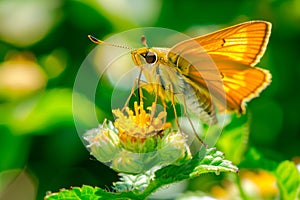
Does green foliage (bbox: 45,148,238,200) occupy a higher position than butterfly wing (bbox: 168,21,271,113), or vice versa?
butterfly wing (bbox: 168,21,271,113)

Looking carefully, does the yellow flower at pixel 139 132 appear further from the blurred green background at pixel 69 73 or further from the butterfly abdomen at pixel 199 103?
the blurred green background at pixel 69 73

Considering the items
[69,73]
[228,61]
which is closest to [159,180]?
[228,61]

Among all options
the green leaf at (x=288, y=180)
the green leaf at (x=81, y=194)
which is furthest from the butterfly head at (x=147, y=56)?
the green leaf at (x=288, y=180)

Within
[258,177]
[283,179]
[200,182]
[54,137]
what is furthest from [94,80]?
[283,179]

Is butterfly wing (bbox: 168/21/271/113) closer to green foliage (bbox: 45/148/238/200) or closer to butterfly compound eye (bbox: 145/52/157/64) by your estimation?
butterfly compound eye (bbox: 145/52/157/64)

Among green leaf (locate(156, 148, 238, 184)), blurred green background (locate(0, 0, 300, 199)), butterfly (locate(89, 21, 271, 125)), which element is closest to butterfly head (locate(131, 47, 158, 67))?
butterfly (locate(89, 21, 271, 125))

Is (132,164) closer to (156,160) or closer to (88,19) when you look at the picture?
(156,160)
